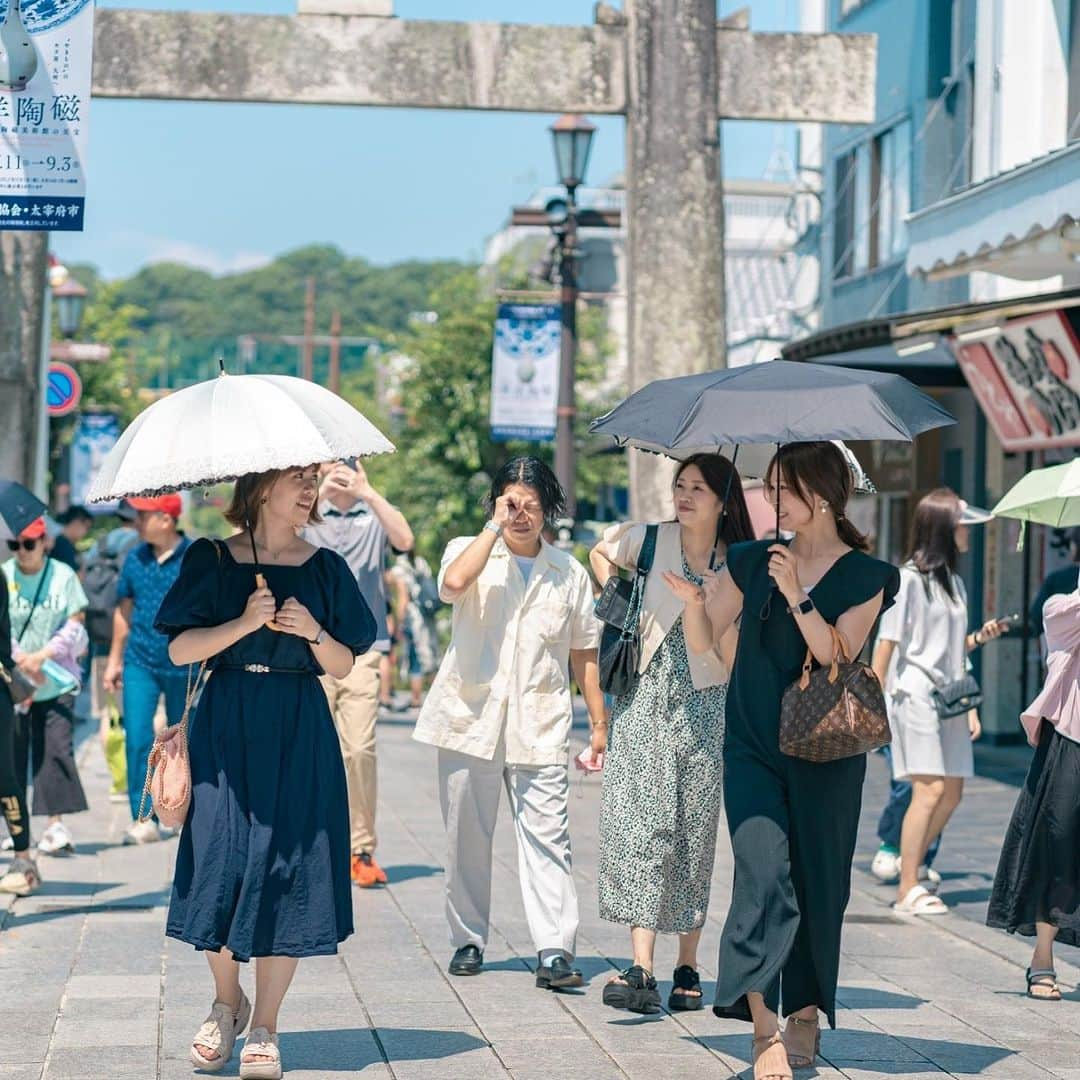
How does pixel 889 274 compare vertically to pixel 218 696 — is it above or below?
above

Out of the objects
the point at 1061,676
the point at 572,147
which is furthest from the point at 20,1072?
the point at 572,147

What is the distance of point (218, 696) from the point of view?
20.0ft

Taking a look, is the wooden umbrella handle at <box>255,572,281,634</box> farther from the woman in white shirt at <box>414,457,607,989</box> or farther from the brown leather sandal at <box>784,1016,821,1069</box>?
the brown leather sandal at <box>784,1016,821,1069</box>

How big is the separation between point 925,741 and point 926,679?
0.30 m

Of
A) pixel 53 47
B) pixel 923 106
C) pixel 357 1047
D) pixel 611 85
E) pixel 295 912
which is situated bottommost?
pixel 357 1047

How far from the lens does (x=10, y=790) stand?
9242 millimetres

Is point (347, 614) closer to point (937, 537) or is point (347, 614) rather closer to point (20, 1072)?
point (20, 1072)

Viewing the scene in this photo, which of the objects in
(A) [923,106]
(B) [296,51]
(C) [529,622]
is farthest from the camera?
(A) [923,106]

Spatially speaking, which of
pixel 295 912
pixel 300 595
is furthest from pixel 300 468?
pixel 295 912

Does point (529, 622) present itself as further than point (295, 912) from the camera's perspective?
Yes

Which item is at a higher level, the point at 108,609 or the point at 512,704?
the point at 512,704

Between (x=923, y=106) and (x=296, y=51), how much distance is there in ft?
33.7

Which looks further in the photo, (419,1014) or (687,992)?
(687,992)

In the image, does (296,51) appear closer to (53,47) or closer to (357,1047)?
(53,47)
